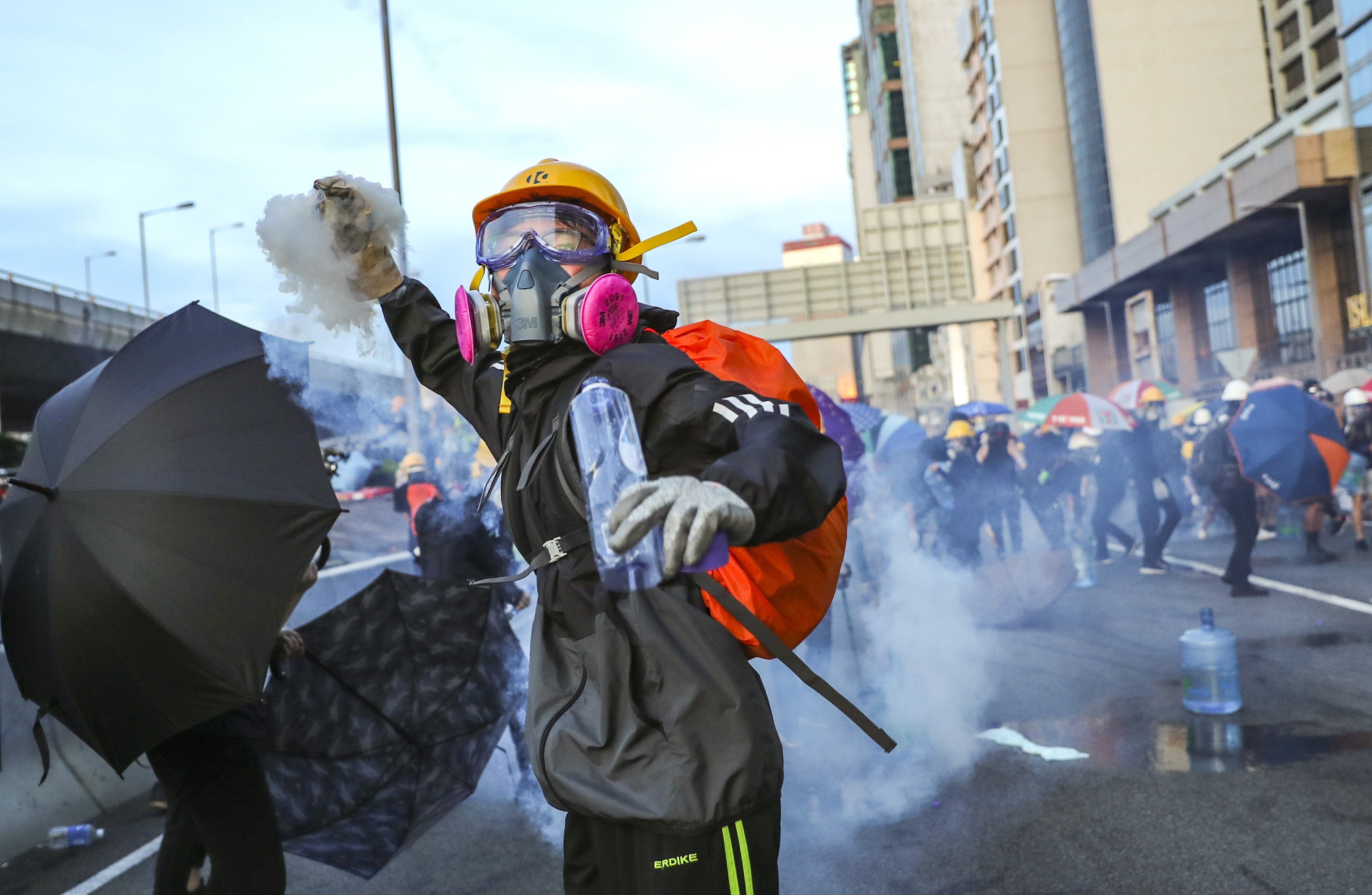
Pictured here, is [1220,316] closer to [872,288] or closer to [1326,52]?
[1326,52]

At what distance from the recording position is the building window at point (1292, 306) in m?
38.5

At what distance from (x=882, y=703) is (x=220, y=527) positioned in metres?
4.46

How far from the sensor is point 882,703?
21.1 feet

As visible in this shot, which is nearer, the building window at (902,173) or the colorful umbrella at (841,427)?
the colorful umbrella at (841,427)

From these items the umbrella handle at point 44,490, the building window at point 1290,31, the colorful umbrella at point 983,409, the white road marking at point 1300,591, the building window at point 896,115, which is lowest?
the white road marking at point 1300,591

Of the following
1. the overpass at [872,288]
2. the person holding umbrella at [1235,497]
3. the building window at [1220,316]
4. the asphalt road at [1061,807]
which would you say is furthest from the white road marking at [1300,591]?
the building window at [1220,316]

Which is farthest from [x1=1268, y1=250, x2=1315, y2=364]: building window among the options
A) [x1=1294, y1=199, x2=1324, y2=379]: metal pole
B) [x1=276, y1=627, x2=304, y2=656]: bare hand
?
[x1=276, y1=627, x2=304, y2=656]: bare hand

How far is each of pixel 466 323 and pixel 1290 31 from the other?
62.4 meters

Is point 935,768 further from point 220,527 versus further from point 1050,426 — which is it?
point 1050,426

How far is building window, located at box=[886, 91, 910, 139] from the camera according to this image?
11281 cm

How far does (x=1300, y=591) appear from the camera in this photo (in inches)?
387

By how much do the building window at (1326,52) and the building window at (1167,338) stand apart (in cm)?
1268

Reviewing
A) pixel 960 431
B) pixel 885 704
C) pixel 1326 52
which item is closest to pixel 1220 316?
pixel 1326 52

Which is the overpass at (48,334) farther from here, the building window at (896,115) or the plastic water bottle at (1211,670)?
the building window at (896,115)
